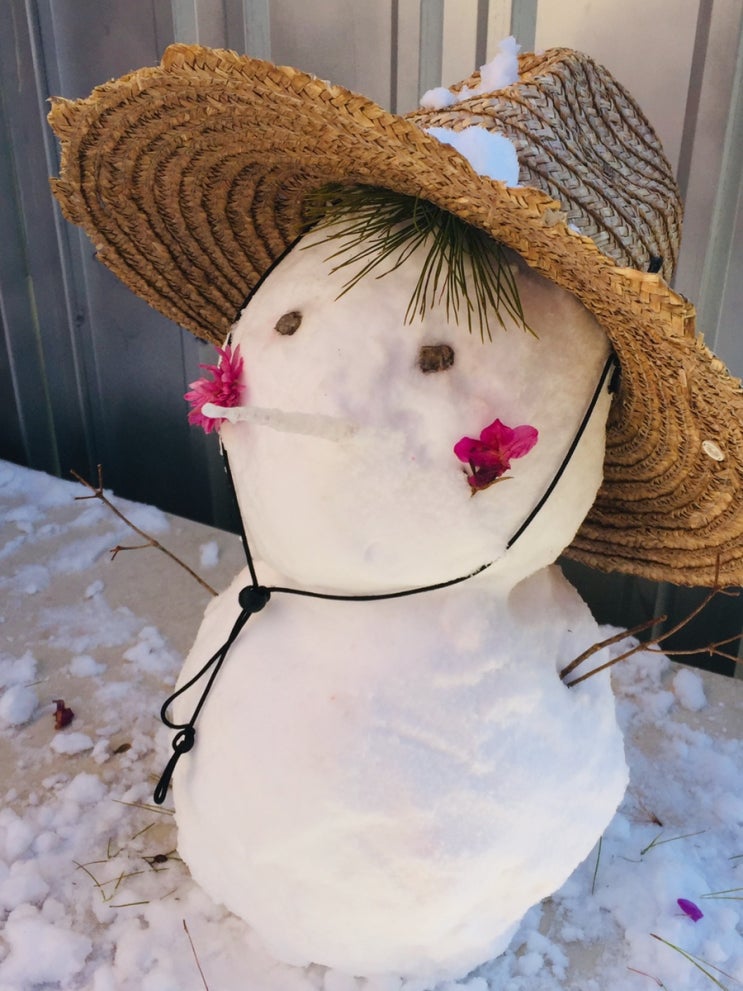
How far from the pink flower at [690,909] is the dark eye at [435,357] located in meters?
0.53

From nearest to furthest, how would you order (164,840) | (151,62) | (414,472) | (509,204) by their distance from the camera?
(509,204)
(414,472)
(164,840)
(151,62)

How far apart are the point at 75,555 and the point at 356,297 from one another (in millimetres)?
853

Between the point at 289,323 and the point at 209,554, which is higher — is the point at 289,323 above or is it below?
above

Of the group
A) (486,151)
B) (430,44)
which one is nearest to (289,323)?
(486,151)

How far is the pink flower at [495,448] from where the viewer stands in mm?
544

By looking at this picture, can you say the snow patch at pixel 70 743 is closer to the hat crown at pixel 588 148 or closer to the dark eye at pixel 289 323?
the dark eye at pixel 289 323

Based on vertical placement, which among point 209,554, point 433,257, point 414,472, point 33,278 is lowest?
point 209,554

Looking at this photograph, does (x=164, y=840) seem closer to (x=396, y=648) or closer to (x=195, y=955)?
(x=195, y=955)

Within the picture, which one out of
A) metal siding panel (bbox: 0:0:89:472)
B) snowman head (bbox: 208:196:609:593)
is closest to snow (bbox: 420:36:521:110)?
snowman head (bbox: 208:196:609:593)

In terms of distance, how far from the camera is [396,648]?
607mm

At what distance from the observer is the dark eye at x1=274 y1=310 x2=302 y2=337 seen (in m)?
0.59

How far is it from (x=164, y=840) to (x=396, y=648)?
0.38 meters

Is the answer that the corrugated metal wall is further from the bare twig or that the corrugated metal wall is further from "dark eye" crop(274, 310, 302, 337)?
the bare twig

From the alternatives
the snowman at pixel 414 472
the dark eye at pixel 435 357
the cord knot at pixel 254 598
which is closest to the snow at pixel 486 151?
the snowman at pixel 414 472
